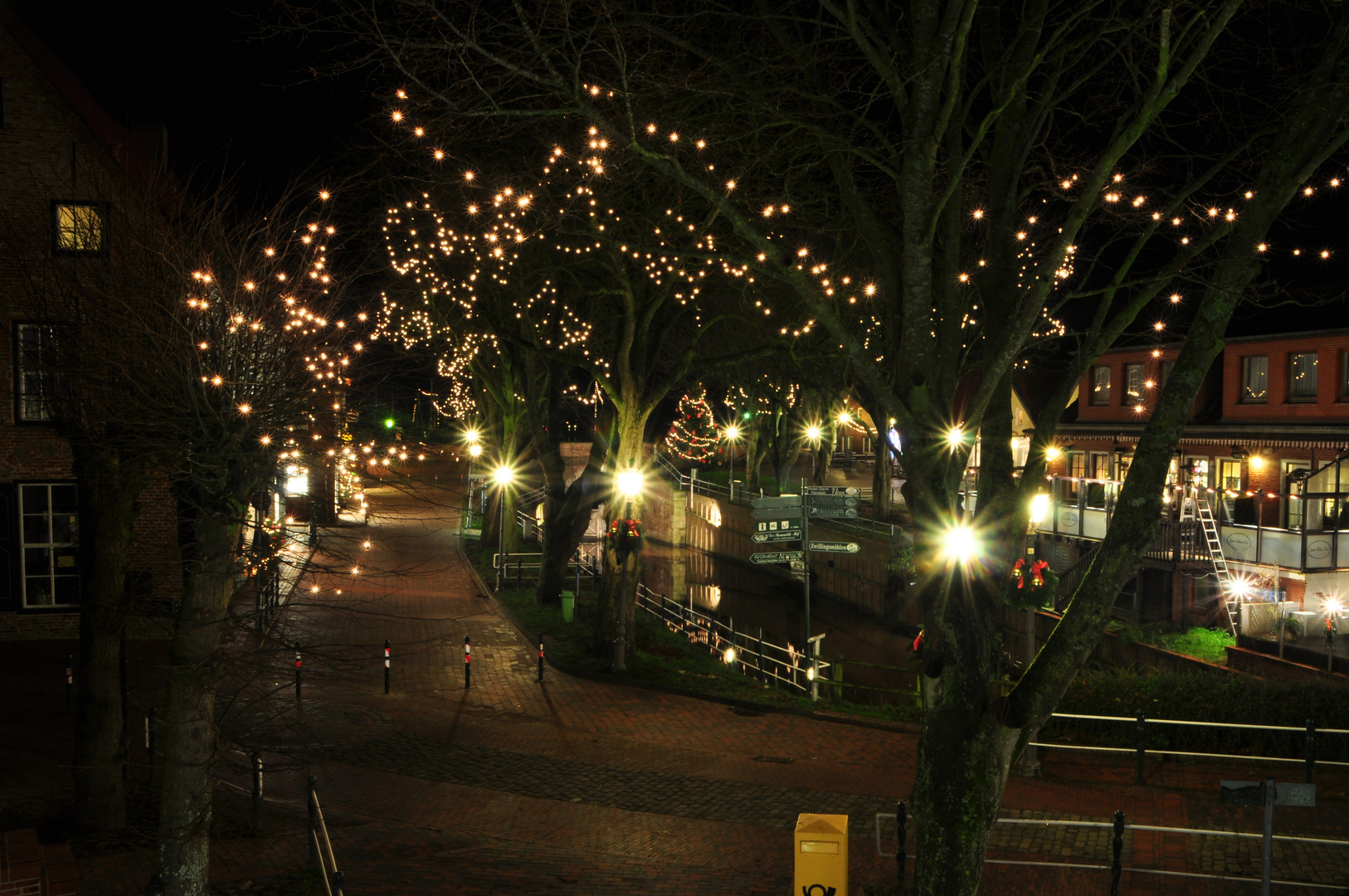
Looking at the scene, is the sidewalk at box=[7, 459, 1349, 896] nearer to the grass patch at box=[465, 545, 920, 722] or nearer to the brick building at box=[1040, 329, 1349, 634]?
the grass patch at box=[465, 545, 920, 722]

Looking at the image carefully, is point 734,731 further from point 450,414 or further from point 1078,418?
point 450,414

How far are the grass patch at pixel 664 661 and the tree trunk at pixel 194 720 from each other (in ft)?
31.1

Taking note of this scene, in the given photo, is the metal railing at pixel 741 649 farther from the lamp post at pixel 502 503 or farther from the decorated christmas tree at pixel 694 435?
the decorated christmas tree at pixel 694 435

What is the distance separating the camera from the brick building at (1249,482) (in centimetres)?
1988

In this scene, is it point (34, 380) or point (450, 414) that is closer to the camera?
point (34, 380)

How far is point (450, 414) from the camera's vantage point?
6750 centimetres

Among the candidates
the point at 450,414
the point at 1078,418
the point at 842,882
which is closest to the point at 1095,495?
the point at 1078,418

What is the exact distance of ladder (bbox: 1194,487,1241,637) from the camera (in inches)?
794

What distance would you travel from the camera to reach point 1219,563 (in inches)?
825

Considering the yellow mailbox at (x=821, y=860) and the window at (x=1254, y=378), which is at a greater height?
the window at (x=1254, y=378)

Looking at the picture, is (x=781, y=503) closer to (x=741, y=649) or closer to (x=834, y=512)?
(x=834, y=512)

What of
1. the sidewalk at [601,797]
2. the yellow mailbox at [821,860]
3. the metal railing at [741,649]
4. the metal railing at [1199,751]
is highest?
the yellow mailbox at [821,860]

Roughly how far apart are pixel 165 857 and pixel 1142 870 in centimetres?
799

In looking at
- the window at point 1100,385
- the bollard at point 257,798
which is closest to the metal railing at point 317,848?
the bollard at point 257,798
